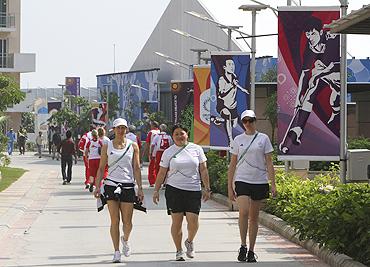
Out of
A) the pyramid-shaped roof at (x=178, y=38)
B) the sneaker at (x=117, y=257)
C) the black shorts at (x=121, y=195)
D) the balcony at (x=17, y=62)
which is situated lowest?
the sneaker at (x=117, y=257)

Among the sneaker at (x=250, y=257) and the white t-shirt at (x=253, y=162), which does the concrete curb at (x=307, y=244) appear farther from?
the white t-shirt at (x=253, y=162)

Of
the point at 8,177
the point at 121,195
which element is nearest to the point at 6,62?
the point at 8,177

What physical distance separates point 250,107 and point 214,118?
4.63ft

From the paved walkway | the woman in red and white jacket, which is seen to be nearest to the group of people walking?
the paved walkway

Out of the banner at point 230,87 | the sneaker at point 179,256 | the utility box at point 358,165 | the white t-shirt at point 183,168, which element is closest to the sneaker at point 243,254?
the sneaker at point 179,256

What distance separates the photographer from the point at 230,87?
25891 millimetres

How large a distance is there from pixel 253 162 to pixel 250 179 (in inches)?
8.8

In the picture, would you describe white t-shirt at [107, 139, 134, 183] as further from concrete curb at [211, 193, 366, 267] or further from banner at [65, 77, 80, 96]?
banner at [65, 77, 80, 96]

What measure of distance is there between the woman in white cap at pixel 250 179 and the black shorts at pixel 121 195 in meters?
1.29

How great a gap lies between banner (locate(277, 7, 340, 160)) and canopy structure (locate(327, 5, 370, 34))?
4910mm

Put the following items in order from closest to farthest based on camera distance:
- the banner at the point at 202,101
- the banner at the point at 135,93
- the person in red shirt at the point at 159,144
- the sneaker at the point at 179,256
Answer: the sneaker at the point at 179,256, the person in red shirt at the point at 159,144, the banner at the point at 202,101, the banner at the point at 135,93

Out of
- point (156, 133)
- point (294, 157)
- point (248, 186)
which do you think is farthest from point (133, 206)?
point (156, 133)

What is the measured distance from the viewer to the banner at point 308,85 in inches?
702

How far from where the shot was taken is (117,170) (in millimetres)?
14078
